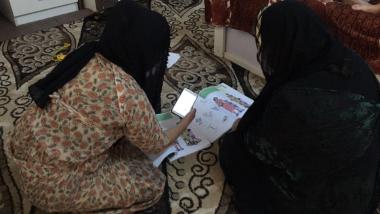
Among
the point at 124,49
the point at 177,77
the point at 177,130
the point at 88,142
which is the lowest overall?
the point at 177,77

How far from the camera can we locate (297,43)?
1021 mm

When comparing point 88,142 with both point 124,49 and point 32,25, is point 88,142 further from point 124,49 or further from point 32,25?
point 32,25

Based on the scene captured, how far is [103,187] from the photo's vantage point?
3.57 feet

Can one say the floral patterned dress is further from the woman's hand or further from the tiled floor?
the tiled floor

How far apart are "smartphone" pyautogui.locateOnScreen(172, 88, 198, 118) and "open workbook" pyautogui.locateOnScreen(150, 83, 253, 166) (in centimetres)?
3

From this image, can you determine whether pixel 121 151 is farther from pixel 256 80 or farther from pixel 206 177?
pixel 256 80

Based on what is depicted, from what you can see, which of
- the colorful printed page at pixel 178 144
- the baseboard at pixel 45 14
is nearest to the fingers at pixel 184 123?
the colorful printed page at pixel 178 144

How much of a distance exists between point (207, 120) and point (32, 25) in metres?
1.55

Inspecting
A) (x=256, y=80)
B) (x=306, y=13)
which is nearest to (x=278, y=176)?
(x=306, y=13)

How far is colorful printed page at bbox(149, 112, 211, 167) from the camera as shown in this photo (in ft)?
4.34

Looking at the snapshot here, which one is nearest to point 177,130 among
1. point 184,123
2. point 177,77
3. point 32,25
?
point 184,123

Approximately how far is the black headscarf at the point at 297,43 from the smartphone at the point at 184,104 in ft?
1.59

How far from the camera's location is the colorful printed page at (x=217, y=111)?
147 centimetres

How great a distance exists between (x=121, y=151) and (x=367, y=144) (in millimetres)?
750
